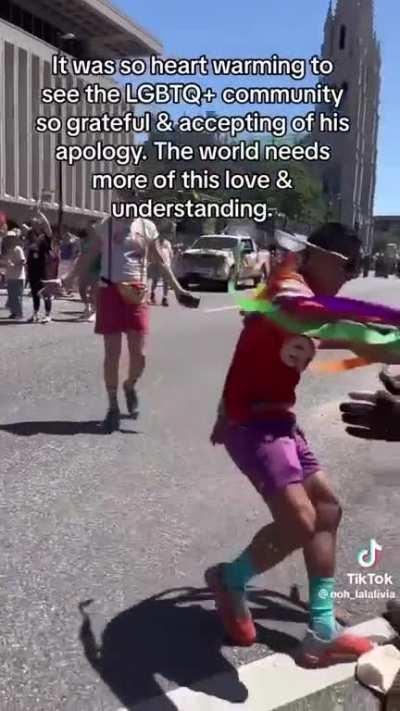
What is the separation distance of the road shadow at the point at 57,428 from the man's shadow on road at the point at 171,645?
2624mm

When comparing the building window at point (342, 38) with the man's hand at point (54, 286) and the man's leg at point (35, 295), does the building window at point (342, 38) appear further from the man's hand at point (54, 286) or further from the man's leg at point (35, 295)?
the man's leg at point (35, 295)

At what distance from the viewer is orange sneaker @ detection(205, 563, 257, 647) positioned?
284cm

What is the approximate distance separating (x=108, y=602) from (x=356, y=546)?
1156mm

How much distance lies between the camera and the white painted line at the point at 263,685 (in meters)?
2.47

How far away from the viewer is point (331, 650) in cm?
270

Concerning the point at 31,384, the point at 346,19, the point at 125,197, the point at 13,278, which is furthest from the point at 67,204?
the point at 346,19

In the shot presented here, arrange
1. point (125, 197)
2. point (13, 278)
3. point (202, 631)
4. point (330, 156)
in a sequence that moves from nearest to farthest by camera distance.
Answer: point (202, 631), point (330, 156), point (125, 197), point (13, 278)

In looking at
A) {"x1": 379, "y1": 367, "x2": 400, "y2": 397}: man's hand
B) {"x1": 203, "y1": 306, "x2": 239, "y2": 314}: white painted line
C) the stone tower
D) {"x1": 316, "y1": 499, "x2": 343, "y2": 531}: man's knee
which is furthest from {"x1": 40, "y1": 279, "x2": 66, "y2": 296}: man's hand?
{"x1": 203, "y1": 306, "x2": 239, "y2": 314}: white painted line

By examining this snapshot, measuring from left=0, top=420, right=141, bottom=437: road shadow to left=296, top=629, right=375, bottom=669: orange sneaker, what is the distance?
3.09m

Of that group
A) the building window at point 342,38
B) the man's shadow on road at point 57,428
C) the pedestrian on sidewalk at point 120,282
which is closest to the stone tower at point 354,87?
the building window at point 342,38

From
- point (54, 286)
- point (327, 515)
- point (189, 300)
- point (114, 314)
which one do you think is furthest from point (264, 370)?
point (114, 314)

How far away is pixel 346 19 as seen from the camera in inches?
153

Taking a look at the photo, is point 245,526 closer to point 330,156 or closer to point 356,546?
point 356,546

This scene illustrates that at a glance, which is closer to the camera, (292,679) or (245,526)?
(292,679)
